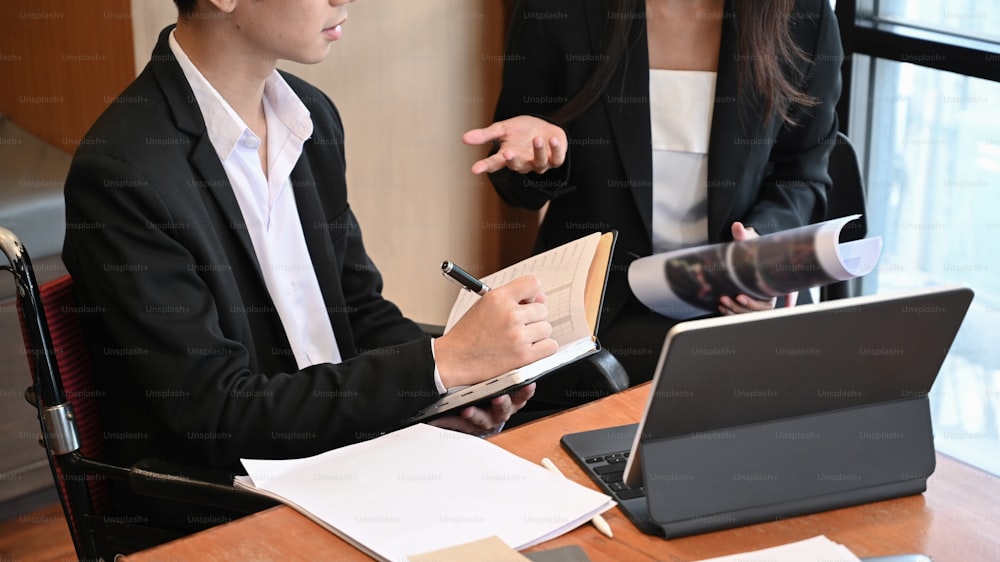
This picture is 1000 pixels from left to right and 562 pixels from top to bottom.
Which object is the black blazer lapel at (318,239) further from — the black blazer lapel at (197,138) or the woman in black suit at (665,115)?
the woman in black suit at (665,115)

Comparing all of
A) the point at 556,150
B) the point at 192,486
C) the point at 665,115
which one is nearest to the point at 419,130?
the point at 665,115

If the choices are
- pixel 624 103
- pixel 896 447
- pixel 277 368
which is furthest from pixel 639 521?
pixel 624 103

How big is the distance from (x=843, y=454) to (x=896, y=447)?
2.9 inches

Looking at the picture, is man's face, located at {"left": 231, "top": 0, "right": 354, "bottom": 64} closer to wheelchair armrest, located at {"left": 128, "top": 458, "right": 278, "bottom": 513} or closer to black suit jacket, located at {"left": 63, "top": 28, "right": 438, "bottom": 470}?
black suit jacket, located at {"left": 63, "top": 28, "right": 438, "bottom": 470}

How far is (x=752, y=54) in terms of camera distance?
82.4 inches

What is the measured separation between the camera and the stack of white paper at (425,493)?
1.18m

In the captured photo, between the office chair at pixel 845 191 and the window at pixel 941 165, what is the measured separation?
24.3 inches

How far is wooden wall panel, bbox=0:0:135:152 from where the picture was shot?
8.56 ft

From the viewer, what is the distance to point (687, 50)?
2.17 metres

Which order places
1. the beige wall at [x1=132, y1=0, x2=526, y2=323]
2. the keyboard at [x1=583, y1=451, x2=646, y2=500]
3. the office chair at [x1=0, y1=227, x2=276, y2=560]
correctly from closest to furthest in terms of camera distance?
the keyboard at [x1=583, y1=451, x2=646, y2=500] < the office chair at [x1=0, y1=227, x2=276, y2=560] < the beige wall at [x1=132, y1=0, x2=526, y2=323]

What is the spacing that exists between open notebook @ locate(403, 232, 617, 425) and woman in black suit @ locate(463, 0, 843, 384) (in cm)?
54

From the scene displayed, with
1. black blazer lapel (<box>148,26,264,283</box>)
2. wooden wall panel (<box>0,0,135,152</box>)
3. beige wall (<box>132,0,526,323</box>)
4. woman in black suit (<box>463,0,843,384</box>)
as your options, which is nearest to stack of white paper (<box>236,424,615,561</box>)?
black blazer lapel (<box>148,26,264,283</box>)

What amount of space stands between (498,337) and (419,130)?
6.10 ft

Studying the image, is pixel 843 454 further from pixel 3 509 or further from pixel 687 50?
pixel 3 509
